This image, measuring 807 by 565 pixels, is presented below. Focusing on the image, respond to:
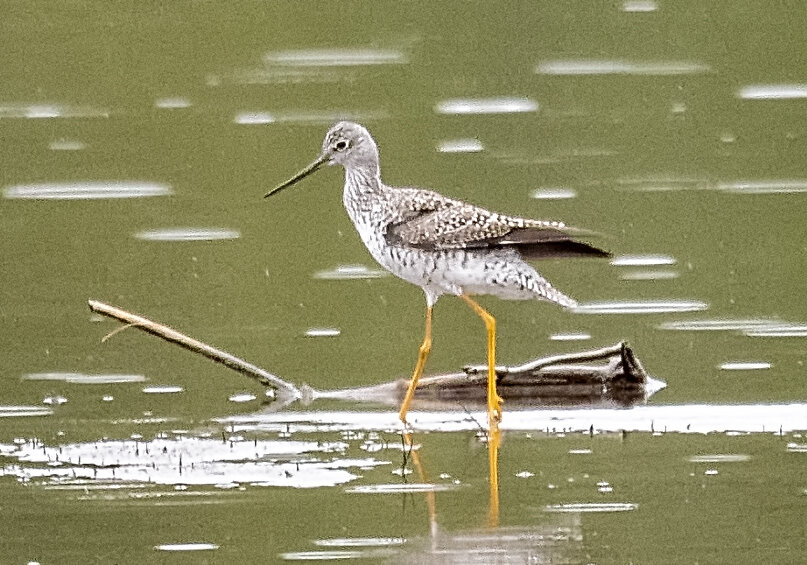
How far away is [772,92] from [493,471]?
11181mm

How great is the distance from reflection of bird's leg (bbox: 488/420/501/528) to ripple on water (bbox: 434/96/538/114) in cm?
926

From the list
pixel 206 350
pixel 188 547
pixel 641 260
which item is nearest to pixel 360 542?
pixel 188 547

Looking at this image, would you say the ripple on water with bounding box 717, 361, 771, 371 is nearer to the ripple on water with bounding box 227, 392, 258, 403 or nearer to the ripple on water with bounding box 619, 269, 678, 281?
the ripple on water with bounding box 619, 269, 678, 281

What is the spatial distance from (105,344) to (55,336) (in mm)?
345

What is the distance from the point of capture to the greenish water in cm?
935

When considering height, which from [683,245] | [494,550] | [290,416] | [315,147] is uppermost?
[315,147]

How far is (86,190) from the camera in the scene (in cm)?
1752

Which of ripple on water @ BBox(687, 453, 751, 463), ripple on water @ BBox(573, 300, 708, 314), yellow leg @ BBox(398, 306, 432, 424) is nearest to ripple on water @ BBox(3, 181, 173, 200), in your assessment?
ripple on water @ BBox(573, 300, 708, 314)

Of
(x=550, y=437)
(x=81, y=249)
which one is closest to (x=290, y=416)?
(x=550, y=437)

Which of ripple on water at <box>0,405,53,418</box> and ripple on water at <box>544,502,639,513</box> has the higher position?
ripple on water at <box>0,405,53,418</box>

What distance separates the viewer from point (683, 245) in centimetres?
1553

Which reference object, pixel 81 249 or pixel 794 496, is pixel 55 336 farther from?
pixel 794 496

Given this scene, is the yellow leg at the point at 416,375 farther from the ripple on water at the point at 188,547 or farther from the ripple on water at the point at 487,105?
the ripple on water at the point at 487,105

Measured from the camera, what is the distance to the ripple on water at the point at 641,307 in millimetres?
13719
